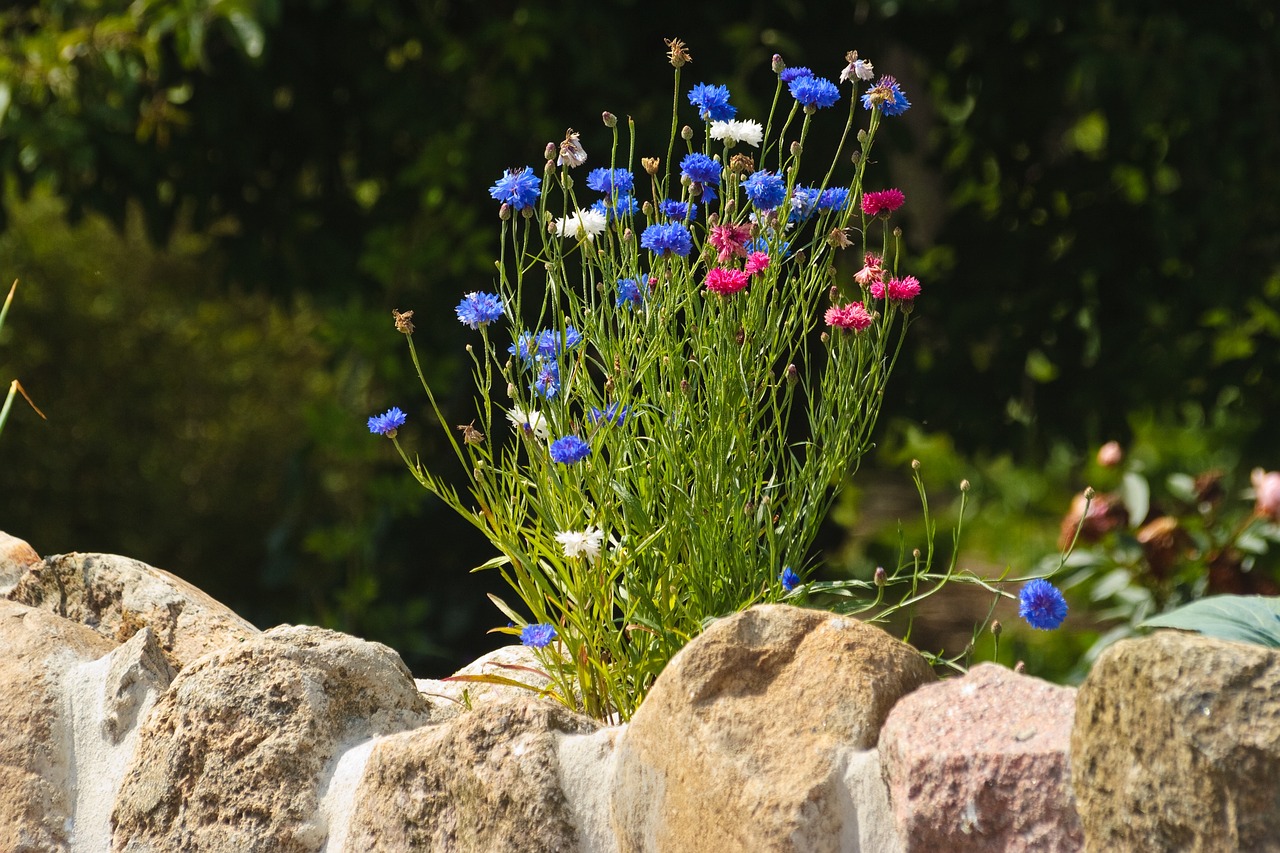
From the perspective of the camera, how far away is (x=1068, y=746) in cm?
128

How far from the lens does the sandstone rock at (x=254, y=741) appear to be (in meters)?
1.68

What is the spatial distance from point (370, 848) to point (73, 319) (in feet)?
17.4

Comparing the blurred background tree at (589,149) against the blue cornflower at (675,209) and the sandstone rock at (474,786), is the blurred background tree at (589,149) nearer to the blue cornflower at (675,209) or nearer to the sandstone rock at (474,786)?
the blue cornflower at (675,209)

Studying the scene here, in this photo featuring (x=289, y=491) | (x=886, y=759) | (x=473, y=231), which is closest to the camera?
(x=886, y=759)

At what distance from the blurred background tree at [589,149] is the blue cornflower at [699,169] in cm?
166

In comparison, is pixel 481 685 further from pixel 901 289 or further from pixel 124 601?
pixel 901 289

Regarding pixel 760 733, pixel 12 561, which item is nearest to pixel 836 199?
pixel 760 733

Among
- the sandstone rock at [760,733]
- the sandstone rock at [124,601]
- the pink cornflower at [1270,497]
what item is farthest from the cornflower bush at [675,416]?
the pink cornflower at [1270,497]

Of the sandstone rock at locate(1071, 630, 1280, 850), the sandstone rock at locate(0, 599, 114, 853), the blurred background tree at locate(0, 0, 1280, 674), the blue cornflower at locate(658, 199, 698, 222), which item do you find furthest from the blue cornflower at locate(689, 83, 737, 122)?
the blurred background tree at locate(0, 0, 1280, 674)

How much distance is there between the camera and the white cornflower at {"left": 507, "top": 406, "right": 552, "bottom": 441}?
176cm

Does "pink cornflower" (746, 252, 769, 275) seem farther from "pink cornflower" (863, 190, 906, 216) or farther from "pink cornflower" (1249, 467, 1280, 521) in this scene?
"pink cornflower" (1249, 467, 1280, 521)

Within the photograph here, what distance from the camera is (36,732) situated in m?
1.87

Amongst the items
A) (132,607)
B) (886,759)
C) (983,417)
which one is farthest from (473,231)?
(886,759)

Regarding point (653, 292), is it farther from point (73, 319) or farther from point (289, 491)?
point (73, 319)
